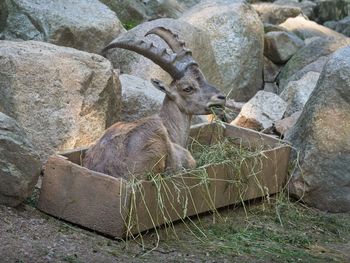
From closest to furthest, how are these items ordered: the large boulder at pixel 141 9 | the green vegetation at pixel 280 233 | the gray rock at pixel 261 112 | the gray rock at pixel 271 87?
the green vegetation at pixel 280 233 < the gray rock at pixel 261 112 < the gray rock at pixel 271 87 < the large boulder at pixel 141 9

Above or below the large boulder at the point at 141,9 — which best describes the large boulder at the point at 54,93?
above

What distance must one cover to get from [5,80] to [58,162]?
4.01ft

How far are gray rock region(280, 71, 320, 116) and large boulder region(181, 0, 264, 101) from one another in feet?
3.82

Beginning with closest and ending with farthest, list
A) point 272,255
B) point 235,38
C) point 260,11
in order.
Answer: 1. point 272,255
2. point 235,38
3. point 260,11

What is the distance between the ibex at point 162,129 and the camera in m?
6.27

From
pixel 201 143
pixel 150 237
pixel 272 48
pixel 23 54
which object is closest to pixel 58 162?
pixel 150 237

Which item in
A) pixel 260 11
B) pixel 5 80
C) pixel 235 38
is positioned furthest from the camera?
pixel 260 11

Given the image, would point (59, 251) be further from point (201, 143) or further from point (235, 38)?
point (235, 38)

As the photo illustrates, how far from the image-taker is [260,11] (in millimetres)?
16859

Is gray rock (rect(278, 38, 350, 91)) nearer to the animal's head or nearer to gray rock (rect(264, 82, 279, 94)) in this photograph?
gray rock (rect(264, 82, 279, 94))

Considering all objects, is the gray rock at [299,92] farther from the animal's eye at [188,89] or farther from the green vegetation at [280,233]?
the animal's eye at [188,89]

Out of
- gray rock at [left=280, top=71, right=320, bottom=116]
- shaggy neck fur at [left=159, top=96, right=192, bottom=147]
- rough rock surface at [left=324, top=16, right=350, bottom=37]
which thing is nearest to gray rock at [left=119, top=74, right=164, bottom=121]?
shaggy neck fur at [left=159, top=96, right=192, bottom=147]

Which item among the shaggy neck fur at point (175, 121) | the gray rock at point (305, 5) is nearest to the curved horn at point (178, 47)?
the shaggy neck fur at point (175, 121)

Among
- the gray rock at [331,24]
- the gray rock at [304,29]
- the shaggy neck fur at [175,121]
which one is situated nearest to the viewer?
the shaggy neck fur at [175,121]
